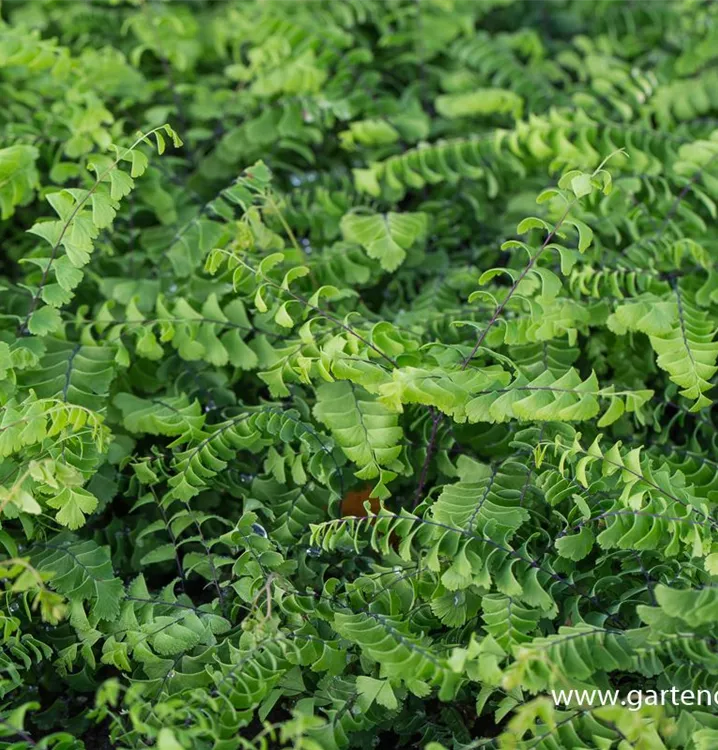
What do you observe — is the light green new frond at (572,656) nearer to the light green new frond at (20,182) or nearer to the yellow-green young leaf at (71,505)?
the yellow-green young leaf at (71,505)

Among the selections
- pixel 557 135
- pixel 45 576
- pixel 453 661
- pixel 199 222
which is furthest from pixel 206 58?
pixel 453 661

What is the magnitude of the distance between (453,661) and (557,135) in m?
1.47

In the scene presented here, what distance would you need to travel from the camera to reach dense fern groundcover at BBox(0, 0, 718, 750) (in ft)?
5.22

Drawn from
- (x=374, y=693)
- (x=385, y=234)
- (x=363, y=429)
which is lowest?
(x=374, y=693)

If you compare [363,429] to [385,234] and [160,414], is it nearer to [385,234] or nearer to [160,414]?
[160,414]

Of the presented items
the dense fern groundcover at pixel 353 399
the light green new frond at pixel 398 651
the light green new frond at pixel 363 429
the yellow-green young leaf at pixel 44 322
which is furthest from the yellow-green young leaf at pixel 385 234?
the light green new frond at pixel 398 651

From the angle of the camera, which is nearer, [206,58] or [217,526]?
[217,526]

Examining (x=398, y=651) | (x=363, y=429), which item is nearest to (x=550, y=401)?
(x=363, y=429)

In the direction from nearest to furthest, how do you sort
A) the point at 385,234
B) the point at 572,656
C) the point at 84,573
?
the point at 572,656
the point at 84,573
the point at 385,234

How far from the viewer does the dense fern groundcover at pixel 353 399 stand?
1592 millimetres

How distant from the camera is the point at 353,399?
1880mm

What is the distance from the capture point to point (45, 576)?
147cm

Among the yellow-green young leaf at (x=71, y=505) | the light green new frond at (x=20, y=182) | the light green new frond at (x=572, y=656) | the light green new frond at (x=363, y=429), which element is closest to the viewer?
the light green new frond at (x=572, y=656)

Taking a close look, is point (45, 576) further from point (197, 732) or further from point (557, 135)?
point (557, 135)
